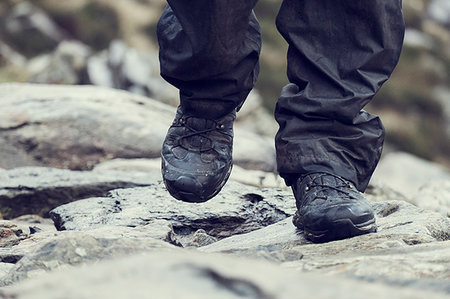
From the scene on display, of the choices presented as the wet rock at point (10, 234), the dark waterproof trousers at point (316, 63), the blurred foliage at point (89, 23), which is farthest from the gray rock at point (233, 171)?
the blurred foliage at point (89, 23)

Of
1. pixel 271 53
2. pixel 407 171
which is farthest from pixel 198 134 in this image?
pixel 271 53

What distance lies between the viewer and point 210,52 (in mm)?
3148

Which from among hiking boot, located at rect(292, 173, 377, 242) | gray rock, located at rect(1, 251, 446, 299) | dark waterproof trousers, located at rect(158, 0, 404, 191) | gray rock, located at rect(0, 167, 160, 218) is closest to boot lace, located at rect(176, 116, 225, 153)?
dark waterproof trousers, located at rect(158, 0, 404, 191)

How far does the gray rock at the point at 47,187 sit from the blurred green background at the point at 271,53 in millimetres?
11820

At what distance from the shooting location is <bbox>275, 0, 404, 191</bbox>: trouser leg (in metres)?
3.14

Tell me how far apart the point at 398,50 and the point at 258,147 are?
11.9ft

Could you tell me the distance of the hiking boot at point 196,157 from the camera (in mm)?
3346

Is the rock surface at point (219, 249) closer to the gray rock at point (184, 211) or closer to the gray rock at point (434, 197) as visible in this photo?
the gray rock at point (184, 211)

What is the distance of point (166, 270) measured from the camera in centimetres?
149

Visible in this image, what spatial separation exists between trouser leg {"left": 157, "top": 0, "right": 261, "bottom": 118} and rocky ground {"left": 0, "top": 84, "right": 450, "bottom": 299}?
0.67 metres

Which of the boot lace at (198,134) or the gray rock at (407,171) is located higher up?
the boot lace at (198,134)

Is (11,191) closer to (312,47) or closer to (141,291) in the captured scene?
(312,47)

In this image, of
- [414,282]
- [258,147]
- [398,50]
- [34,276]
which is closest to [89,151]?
[258,147]

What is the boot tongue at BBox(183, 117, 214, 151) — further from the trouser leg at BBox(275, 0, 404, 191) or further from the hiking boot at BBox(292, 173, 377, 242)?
the hiking boot at BBox(292, 173, 377, 242)
